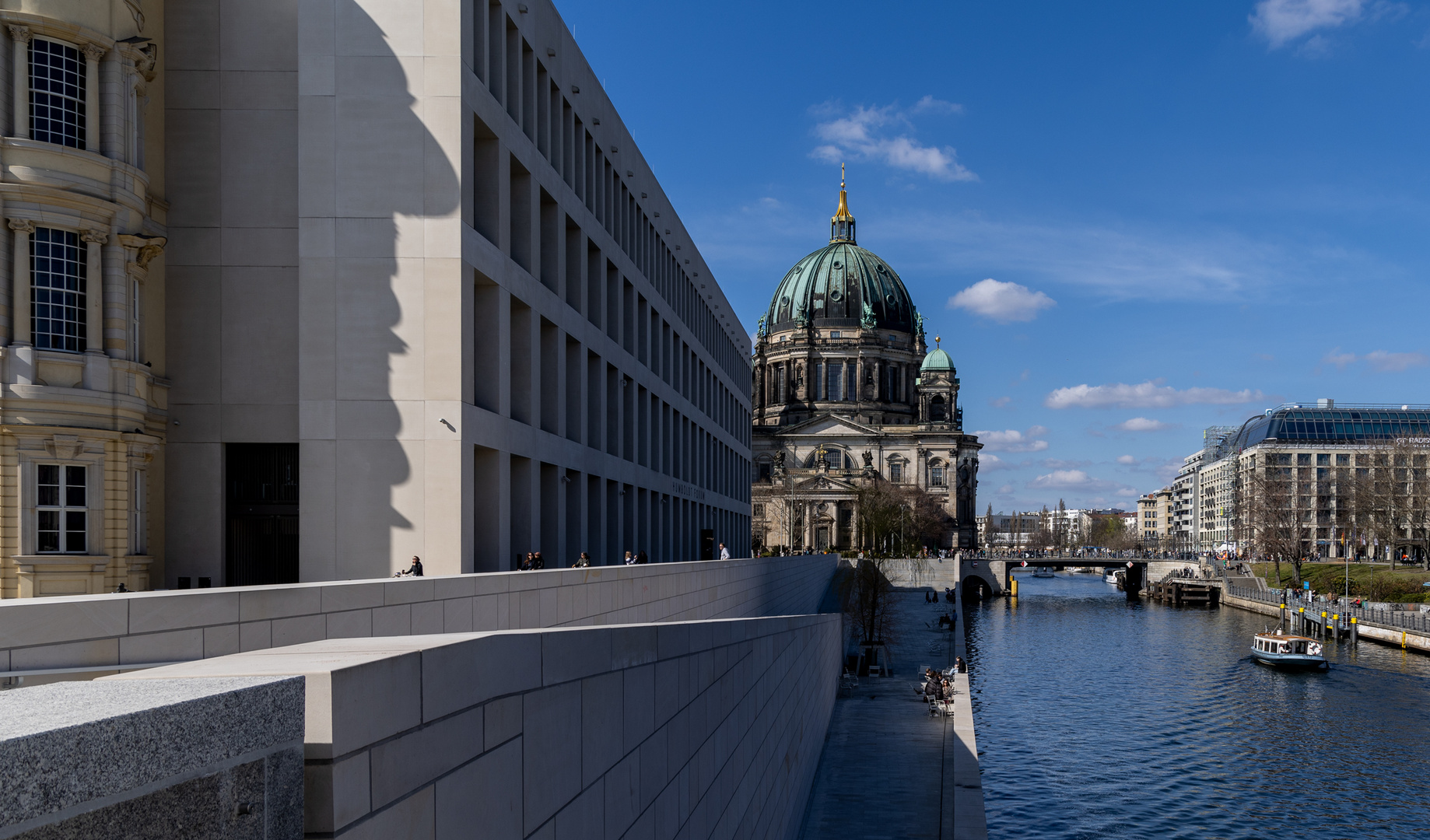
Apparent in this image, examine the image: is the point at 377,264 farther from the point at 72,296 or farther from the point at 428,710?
the point at 428,710

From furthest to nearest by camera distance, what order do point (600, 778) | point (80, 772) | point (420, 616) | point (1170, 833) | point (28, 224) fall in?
point (1170, 833), point (28, 224), point (420, 616), point (600, 778), point (80, 772)

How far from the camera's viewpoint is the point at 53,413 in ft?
64.0

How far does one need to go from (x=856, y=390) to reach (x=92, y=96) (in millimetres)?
154183

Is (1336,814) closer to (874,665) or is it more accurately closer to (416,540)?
(874,665)

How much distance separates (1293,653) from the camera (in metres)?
62.3

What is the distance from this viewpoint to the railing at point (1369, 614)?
70.2 metres

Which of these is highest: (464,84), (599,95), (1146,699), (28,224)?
(599,95)

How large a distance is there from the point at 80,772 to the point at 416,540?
64.2 ft

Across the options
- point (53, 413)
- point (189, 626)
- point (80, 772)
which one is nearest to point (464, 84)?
point (53, 413)

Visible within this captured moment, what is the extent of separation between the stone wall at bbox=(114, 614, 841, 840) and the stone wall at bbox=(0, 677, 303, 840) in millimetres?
302

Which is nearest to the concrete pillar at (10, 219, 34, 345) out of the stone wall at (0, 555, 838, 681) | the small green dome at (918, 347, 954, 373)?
the stone wall at (0, 555, 838, 681)

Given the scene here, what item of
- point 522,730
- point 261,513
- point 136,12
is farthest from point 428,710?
point 261,513

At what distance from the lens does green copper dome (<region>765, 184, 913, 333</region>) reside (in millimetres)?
174125

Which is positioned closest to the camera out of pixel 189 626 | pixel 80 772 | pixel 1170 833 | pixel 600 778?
pixel 80 772
